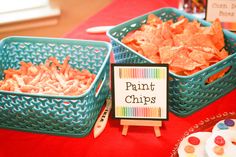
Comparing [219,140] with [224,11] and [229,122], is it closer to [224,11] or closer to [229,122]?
[229,122]

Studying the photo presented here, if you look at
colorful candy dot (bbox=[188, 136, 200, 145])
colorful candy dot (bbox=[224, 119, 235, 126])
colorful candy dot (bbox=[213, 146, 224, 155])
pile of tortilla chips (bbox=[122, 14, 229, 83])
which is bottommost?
colorful candy dot (bbox=[188, 136, 200, 145])

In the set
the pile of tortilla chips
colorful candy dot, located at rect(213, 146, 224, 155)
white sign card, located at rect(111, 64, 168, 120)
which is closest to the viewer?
colorful candy dot, located at rect(213, 146, 224, 155)

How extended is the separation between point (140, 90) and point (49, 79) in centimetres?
30

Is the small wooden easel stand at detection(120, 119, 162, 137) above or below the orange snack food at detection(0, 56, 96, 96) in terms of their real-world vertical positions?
below

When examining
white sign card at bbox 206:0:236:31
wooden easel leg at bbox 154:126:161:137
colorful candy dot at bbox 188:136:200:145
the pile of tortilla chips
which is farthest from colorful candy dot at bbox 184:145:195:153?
white sign card at bbox 206:0:236:31

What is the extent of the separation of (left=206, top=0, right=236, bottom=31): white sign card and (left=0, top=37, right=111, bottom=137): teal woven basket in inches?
19.3

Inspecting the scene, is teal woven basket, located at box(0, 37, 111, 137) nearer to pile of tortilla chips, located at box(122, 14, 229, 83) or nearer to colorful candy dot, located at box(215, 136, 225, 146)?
pile of tortilla chips, located at box(122, 14, 229, 83)

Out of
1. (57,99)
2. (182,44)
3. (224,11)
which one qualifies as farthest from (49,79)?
(224,11)

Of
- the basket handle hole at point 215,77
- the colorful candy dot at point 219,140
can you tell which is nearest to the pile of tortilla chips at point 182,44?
the basket handle hole at point 215,77

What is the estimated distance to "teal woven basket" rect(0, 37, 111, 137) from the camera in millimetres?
970

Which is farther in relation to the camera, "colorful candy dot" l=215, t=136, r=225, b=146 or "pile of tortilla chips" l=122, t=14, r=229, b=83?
"pile of tortilla chips" l=122, t=14, r=229, b=83

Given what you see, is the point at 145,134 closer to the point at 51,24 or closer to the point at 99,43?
the point at 99,43

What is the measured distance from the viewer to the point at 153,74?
97 centimetres

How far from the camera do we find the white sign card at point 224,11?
138cm
